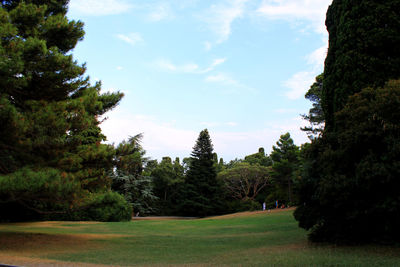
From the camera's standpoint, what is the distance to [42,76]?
9641mm

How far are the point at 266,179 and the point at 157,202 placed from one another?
16556 mm

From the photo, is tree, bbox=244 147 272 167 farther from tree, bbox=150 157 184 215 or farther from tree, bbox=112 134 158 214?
tree, bbox=112 134 158 214

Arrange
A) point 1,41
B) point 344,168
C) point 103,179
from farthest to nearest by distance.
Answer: point 103,179
point 1,41
point 344,168

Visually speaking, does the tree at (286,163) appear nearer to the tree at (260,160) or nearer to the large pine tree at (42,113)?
the tree at (260,160)

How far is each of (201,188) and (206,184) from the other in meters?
0.92

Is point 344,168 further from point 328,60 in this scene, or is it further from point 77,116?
point 77,116

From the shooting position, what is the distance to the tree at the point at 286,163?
36.3 m

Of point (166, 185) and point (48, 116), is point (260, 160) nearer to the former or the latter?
point (166, 185)

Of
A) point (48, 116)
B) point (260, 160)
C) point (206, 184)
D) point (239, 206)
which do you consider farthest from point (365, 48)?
point (260, 160)

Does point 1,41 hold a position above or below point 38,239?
above

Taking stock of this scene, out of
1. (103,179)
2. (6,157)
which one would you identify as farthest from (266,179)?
(6,157)

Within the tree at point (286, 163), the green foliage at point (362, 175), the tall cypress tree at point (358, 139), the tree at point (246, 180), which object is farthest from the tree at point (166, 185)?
the green foliage at point (362, 175)

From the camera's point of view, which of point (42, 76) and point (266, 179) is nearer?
Result: point (42, 76)

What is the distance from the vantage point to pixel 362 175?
6.87m
